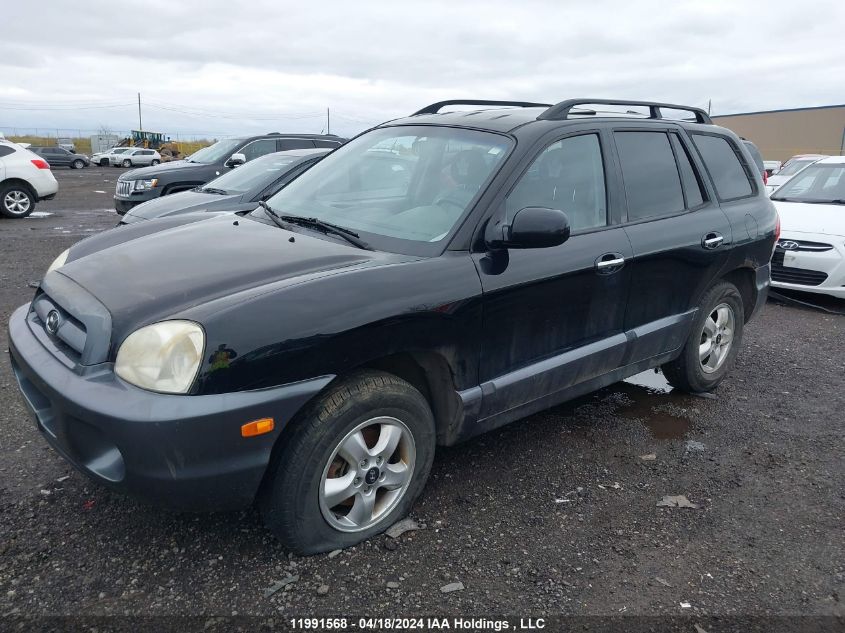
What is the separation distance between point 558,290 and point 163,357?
1814 millimetres

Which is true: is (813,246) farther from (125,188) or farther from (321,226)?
(125,188)

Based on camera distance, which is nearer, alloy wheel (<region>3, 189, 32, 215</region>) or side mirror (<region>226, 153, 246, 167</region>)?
side mirror (<region>226, 153, 246, 167</region>)

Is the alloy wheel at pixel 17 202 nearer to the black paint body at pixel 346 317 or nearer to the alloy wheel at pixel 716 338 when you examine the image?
the black paint body at pixel 346 317

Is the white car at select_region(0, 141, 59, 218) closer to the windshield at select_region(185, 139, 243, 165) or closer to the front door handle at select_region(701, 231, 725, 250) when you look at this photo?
the windshield at select_region(185, 139, 243, 165)

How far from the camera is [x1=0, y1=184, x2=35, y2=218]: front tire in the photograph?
1302 cm

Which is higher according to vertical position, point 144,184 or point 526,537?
point 144,184

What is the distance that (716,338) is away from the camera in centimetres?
457

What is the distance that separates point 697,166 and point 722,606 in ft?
8.88

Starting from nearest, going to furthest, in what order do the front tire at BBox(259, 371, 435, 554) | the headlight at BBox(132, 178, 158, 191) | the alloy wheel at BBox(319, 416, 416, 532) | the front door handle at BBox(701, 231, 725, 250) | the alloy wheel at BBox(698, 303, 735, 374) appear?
the front tire at BBox(259, 371, 435, 554) → the alloy wheel at BBox(319, 416, 416, 532) → the front door handle at BBox(701, 231, 725, 250) → the alloy wheel at BBox(698, 303, 735, 374) → the headlight at BBox(132, 178, 158, 191)

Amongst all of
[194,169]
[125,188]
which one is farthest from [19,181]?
[194,169]

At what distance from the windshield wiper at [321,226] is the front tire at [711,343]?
2344mm

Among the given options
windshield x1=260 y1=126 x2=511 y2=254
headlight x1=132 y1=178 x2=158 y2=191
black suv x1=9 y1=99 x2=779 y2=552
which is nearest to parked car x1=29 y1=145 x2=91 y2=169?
headlight x1=132 y1=178 x2=158 y2=191

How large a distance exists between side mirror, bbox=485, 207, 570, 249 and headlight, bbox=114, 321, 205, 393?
1.36 meters

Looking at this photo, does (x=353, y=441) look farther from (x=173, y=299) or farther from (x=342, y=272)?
(x=173, y=299)
